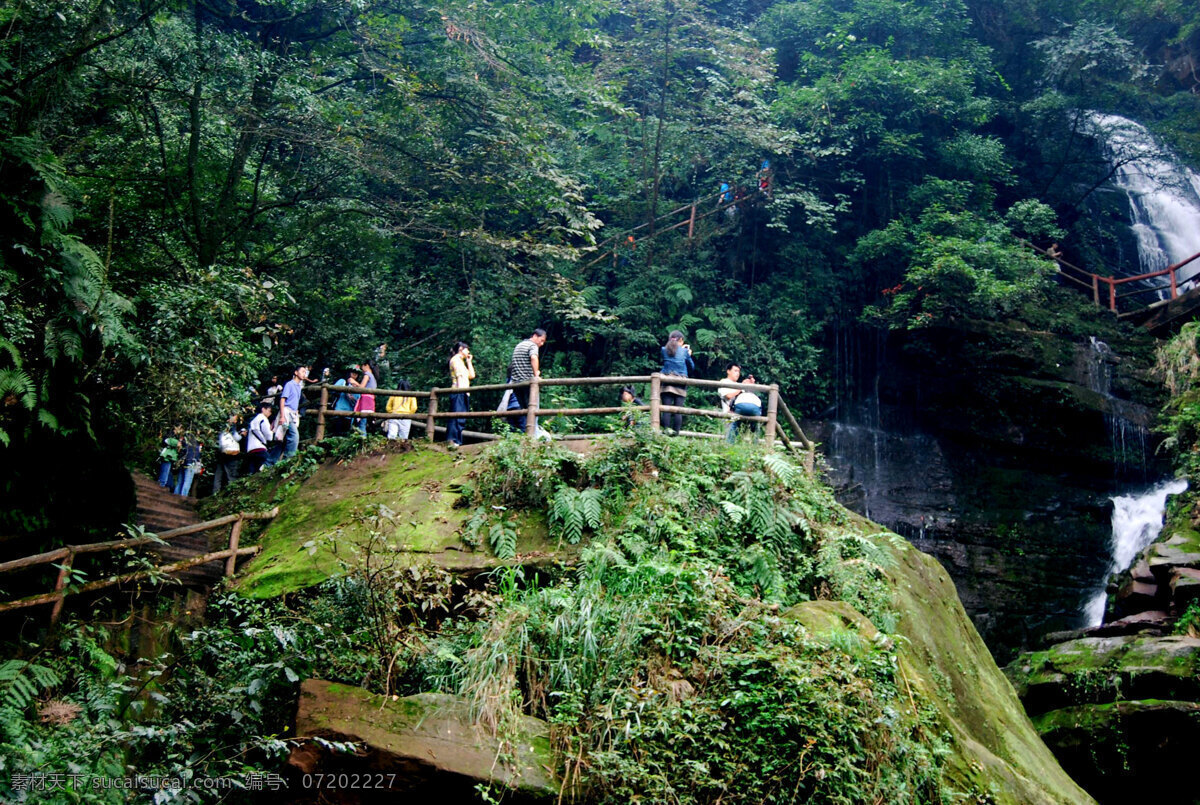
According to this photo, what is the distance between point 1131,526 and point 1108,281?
271 inches

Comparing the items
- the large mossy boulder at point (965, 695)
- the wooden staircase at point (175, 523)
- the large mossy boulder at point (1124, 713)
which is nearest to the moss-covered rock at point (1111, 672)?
the large mossy boulder at point (1124, 713)

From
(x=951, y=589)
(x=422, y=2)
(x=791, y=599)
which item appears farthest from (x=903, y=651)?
(x=422, y=2)

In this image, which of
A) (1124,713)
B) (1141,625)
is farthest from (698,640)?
(1141,625)

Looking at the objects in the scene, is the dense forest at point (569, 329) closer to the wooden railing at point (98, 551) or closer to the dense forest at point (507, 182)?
the dense forest at point (507, 182)

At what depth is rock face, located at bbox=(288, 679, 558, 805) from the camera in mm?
6223

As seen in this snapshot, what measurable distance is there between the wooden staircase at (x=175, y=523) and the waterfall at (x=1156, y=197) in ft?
77.3

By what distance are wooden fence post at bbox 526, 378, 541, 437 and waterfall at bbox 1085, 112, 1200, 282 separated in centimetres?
1949

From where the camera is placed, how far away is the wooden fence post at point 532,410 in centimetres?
1086

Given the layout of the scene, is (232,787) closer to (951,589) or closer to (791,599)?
(791,599)

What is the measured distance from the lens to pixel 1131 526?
56.5ft

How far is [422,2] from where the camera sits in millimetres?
15719

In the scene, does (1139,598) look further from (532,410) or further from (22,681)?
(22,681)

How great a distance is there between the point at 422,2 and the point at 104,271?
1008cm

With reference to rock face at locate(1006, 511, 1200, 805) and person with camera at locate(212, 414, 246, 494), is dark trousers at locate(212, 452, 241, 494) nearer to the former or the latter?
person with camera at locate(212, 414, 246, 494)
